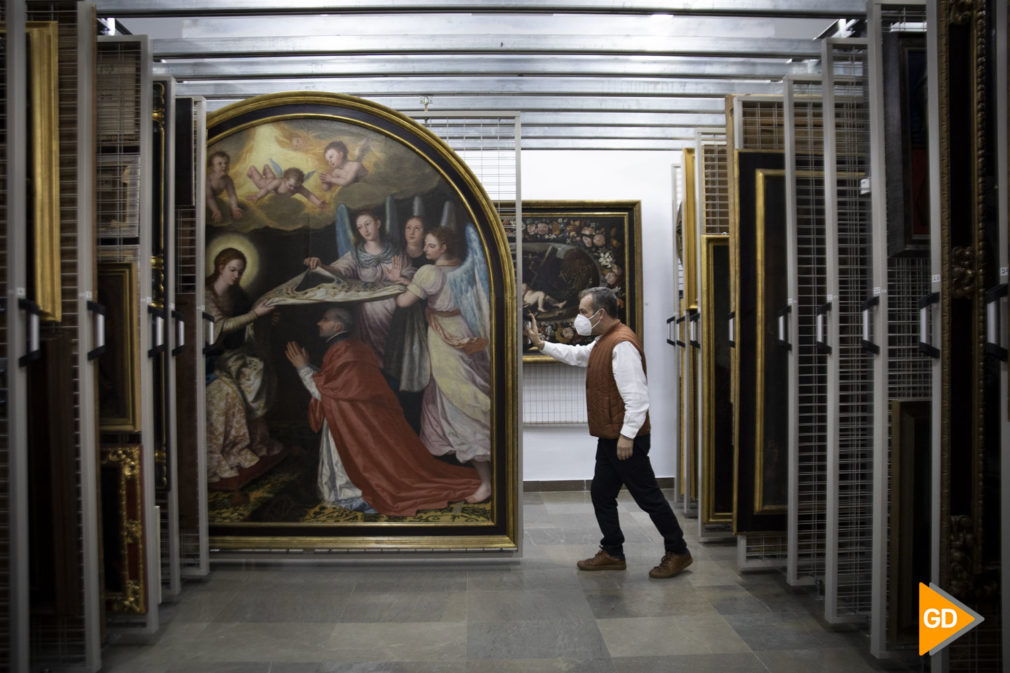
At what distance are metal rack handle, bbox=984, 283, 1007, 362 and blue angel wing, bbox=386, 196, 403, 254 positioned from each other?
360 cm

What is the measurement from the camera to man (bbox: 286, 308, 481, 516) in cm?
548

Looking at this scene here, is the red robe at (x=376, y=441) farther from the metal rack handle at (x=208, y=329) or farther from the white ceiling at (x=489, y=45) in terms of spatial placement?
the white ceiling at (x=489, y=45)

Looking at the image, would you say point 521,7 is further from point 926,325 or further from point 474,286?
point 926,325

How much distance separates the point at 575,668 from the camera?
12.5 feet

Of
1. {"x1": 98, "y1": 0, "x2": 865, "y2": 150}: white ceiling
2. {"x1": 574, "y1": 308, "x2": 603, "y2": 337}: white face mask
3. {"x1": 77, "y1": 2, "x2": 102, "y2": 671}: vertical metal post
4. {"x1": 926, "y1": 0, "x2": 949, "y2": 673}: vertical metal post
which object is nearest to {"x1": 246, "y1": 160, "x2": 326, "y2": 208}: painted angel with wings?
{"x1": 98, "y1": 0, "x2": 865, "y2": 150}: white ceiling

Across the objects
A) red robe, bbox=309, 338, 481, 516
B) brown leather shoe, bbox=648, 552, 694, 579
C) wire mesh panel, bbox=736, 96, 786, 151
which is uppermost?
wire mesh panel, bbox=736, 96, 786, 151

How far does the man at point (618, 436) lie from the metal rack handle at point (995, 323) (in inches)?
102

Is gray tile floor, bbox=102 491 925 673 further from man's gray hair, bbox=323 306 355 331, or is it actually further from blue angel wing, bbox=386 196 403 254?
blue angel wing, bbox=386 196 403 254

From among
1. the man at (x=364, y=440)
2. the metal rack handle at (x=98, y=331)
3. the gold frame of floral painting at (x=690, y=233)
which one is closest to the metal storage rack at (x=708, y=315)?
the gold frame of floral painting at (x=690, y=233)

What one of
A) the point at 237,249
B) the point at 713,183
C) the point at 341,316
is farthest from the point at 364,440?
the point at 713,183

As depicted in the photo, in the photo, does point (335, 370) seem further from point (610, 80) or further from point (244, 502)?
point (610, 80)

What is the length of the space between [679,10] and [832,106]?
142 cm

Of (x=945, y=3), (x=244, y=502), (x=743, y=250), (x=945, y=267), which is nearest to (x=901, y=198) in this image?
(x=945, y=267)

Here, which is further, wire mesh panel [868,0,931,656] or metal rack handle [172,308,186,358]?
metal rack handle [172,308,186,358]
